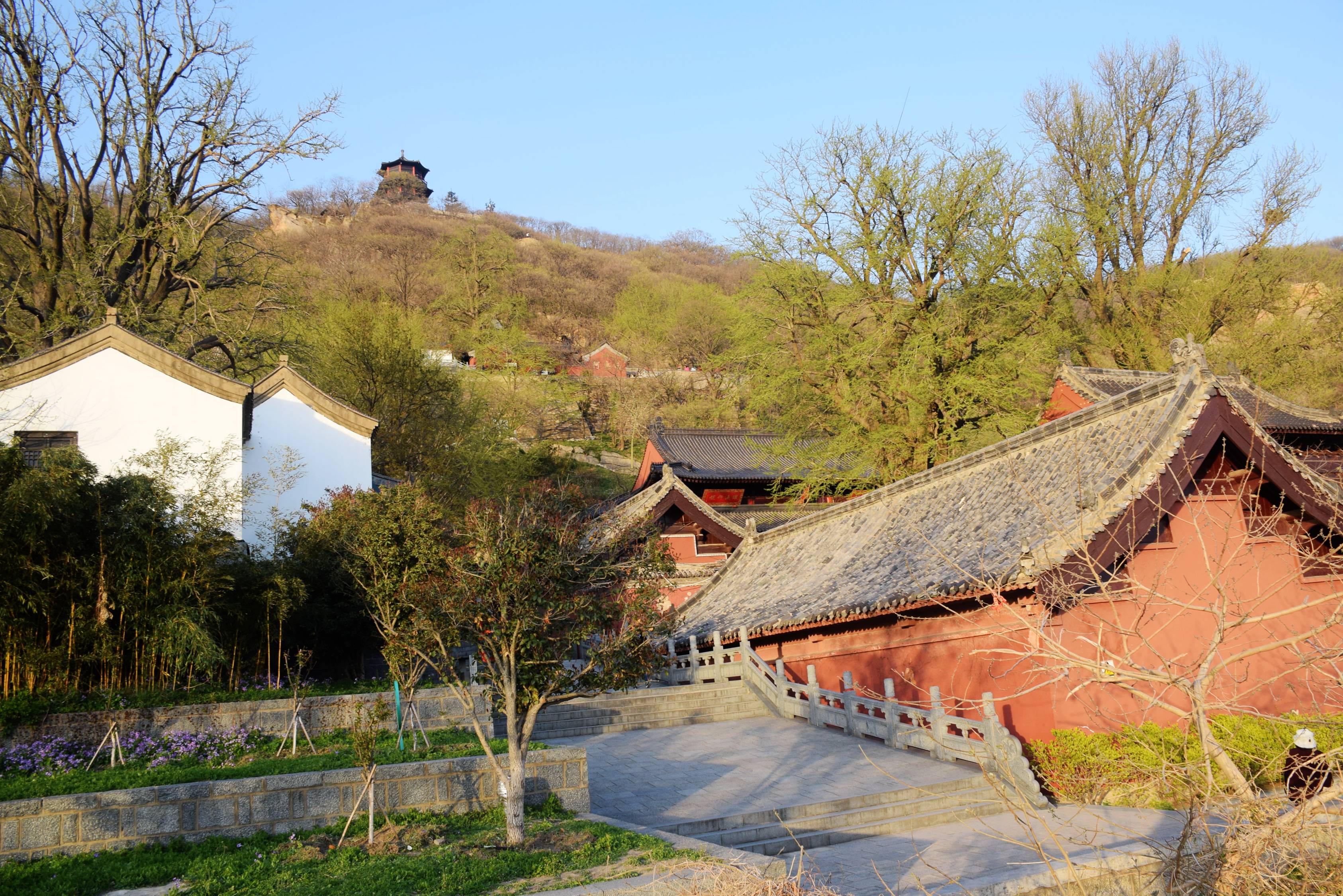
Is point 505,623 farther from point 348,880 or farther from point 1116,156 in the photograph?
point 1116,156

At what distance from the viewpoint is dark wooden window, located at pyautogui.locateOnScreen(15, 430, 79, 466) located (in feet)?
46.2

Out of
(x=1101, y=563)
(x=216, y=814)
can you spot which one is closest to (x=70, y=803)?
(x=216, y=814)

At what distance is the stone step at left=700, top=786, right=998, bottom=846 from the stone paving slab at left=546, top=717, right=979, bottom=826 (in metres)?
0.25

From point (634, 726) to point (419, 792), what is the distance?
671 cm

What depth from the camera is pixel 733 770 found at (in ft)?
36.6

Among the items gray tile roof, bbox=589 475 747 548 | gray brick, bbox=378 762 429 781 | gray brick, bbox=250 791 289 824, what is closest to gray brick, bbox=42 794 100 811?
gray brick, bbox=250 791 289 824

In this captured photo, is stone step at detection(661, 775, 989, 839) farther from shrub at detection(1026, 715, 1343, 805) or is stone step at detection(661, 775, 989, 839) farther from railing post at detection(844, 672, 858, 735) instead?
railing post at detection(844, 672, 858, 735)

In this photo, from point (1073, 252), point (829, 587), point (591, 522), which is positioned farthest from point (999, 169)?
point (591, 522)

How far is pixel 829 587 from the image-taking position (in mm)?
14727

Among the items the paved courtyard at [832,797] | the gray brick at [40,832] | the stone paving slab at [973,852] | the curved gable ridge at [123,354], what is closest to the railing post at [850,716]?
the paved courtyard at [832,797]

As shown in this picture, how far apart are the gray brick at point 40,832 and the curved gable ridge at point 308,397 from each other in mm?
11650

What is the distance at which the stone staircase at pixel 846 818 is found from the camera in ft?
28.2

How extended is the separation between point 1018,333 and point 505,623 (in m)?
17.7

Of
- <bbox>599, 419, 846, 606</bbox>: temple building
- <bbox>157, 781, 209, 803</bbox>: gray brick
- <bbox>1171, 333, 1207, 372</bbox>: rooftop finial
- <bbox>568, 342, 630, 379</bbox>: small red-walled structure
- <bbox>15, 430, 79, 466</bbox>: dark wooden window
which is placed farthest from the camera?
<bbox>568, 342, 630, 379</bbox>: small red-walled structure
